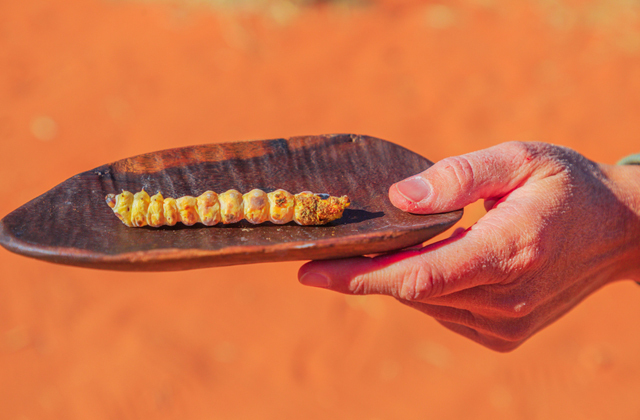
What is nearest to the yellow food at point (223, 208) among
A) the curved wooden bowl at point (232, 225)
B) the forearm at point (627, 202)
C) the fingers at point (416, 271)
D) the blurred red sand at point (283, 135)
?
the curved wooden bowl at point (232, 225)

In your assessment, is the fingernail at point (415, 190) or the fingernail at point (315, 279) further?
the fingernail at point (415, 190)

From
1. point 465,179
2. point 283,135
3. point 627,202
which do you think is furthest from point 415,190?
point 283,135

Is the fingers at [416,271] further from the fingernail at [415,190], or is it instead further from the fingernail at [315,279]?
the fingernail at [415,190]

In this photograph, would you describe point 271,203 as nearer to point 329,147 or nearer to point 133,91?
point 329,147

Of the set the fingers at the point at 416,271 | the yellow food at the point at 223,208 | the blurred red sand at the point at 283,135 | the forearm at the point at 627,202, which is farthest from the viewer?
the blurred red sand at the point at 283,135

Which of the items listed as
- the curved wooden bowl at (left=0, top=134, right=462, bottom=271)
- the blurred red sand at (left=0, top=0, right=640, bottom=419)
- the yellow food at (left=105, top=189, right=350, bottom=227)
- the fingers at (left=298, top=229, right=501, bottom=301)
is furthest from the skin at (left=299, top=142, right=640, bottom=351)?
the blurred red sand at (left=0, top=0, right=640, bottom=419)

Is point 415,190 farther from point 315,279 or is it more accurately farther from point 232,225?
point 232,225

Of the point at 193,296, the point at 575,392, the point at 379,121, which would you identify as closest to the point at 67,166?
the point at 193,296
